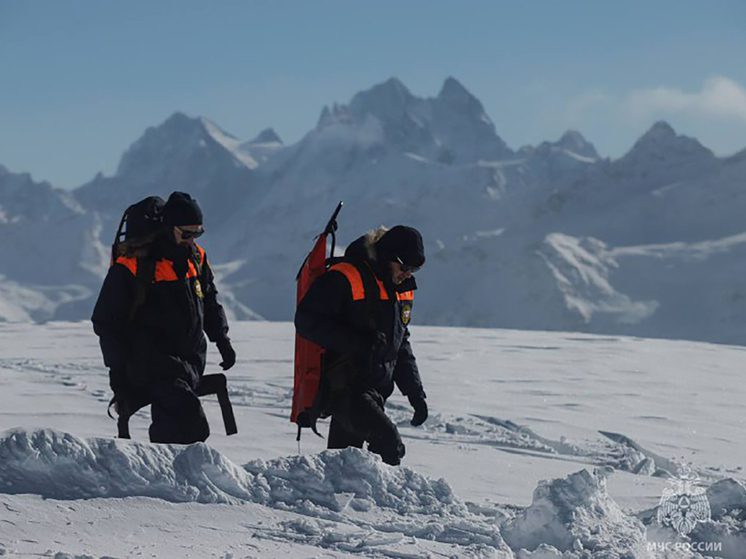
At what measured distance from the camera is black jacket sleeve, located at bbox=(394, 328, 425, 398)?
570 centimetres

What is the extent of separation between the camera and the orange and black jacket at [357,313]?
5.25 m

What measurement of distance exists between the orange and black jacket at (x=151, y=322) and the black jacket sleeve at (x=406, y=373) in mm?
1080

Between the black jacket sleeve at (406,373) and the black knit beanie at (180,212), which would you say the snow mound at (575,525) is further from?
the black knit beanie at (180,212)

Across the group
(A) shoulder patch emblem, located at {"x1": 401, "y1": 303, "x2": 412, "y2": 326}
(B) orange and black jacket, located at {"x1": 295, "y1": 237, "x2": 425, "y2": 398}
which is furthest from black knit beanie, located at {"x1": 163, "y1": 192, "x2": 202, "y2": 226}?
(A) shoulder patch emblem, located at {"x1": 401, "y1": 303, "x2": 412, "y2": 326}

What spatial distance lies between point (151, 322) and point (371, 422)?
47.4 inches

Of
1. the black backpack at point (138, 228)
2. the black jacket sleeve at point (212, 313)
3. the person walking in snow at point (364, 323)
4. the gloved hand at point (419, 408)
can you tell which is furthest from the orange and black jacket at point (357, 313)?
the black backpack at point (138, 228)

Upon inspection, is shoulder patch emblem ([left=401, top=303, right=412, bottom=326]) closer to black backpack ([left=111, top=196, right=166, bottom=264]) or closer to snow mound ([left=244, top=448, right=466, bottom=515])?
snow mound ([left=244, top=448, right=466, bottom=515])

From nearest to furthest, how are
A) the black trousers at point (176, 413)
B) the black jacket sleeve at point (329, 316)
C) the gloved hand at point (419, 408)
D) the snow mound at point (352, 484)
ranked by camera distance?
the snow mound at point (352, 484) → the black jacket sleeve at point (329, 316) → the black trousers at point (176, 413) → the gloved hand at point (419, 408)

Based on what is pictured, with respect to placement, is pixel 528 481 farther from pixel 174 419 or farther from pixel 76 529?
pixel 76 529

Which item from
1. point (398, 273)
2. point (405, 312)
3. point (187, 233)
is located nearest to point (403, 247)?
point (398, 273)

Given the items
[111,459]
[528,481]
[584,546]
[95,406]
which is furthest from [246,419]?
[584,546]

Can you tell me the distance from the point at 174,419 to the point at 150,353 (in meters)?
0.37

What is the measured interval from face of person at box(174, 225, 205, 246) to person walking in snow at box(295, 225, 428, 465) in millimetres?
643

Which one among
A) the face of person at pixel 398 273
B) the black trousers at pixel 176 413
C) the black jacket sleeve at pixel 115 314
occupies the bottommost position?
the black trousers at pixel 176 413
